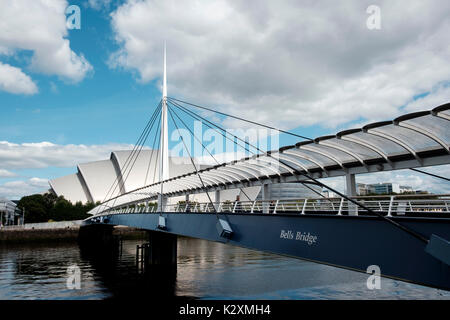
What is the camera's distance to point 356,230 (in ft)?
31.9

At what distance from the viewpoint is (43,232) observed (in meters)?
64.9

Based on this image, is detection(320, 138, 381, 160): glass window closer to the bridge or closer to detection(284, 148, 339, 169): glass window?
the bridge

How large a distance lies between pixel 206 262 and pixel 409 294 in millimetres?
20438

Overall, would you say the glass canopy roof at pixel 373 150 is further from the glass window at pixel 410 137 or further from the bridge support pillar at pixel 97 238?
the bridge support pillar at pixel 97 238

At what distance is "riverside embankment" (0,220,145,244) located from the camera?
61.3 meters

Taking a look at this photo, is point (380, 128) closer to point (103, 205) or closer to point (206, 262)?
point (206, 262)

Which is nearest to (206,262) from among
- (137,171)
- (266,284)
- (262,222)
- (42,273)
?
(266,284)

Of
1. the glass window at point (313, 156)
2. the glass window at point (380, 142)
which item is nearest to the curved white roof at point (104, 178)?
the glass window at point (313, 156)

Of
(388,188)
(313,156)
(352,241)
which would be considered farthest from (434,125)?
(388,188)

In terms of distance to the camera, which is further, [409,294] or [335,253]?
[409,294]

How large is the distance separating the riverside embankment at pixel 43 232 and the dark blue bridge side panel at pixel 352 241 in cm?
5915

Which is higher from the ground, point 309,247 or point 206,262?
point 309,247

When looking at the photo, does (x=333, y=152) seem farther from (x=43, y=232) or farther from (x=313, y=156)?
(x=43, y=232)

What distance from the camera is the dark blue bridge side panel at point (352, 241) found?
26.4ft
